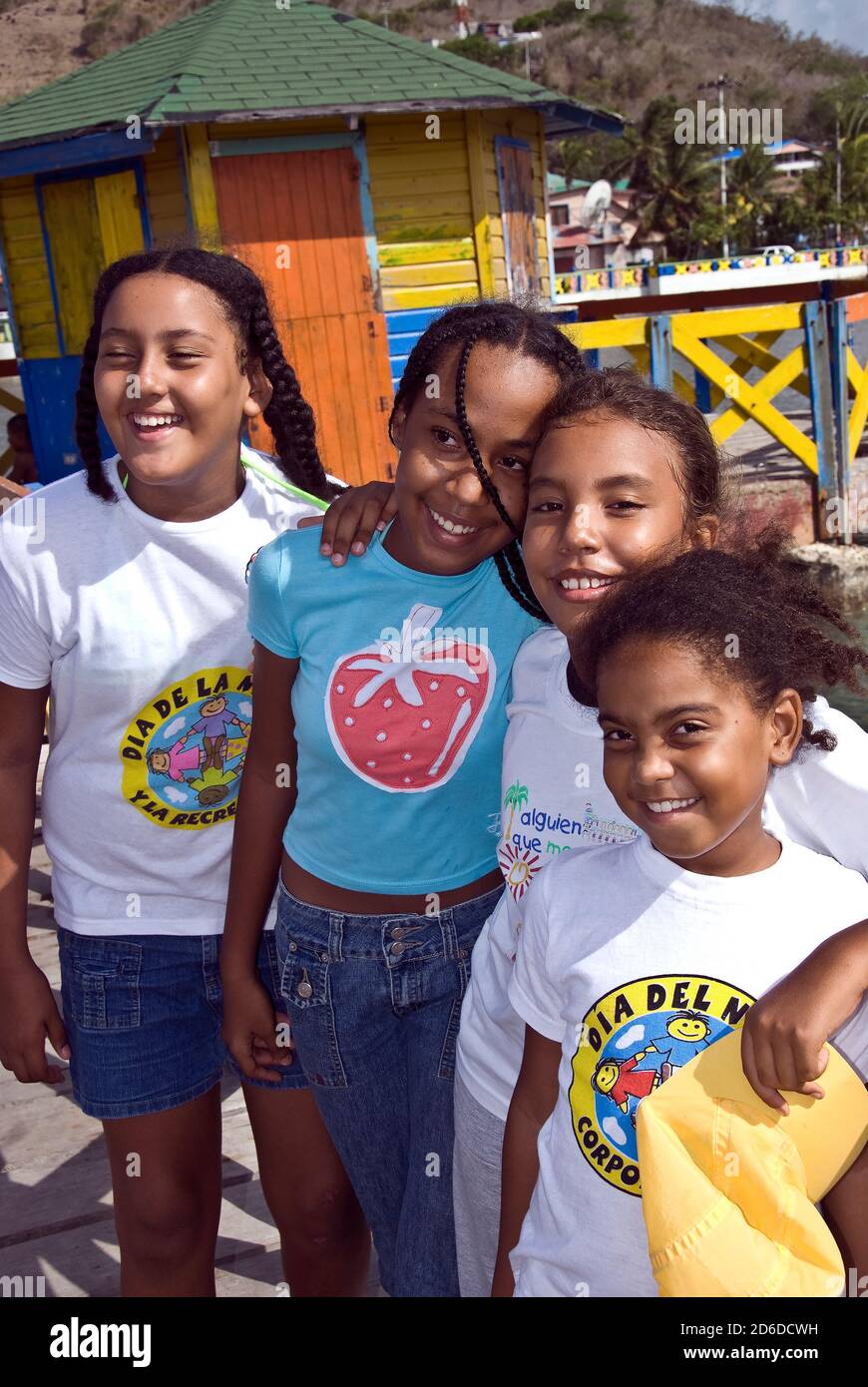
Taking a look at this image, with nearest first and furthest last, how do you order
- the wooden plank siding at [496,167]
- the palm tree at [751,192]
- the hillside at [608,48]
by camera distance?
the wooden plank siding at [496,167]
the palm tree at [751,192]
the hillside at [608,48]

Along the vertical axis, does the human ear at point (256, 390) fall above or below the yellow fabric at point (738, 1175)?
above

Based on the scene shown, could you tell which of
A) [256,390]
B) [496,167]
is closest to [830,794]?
[256,390]

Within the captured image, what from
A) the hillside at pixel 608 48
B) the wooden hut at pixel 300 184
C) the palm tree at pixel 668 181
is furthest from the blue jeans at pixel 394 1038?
the hillside at pixel 608 48

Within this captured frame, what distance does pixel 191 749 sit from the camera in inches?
93.3

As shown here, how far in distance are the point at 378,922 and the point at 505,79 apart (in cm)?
940

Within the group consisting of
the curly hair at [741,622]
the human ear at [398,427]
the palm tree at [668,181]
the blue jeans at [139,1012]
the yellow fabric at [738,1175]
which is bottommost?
the blue jeans at [139,1012]

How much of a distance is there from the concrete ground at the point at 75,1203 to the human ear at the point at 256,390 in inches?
76.2

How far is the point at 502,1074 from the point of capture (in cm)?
198

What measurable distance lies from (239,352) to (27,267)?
920 centimetres

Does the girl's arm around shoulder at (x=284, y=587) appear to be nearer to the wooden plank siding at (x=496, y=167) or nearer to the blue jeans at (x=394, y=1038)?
the blue jeans at (x=394, y=1038)

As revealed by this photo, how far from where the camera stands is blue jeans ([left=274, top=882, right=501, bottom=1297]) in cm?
216

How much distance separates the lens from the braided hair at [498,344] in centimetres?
209

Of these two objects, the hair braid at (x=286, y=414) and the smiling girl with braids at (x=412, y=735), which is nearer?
the smiling girl with braids at (x=412, y=735)

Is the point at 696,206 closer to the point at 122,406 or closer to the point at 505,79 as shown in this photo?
the point at 505,79
